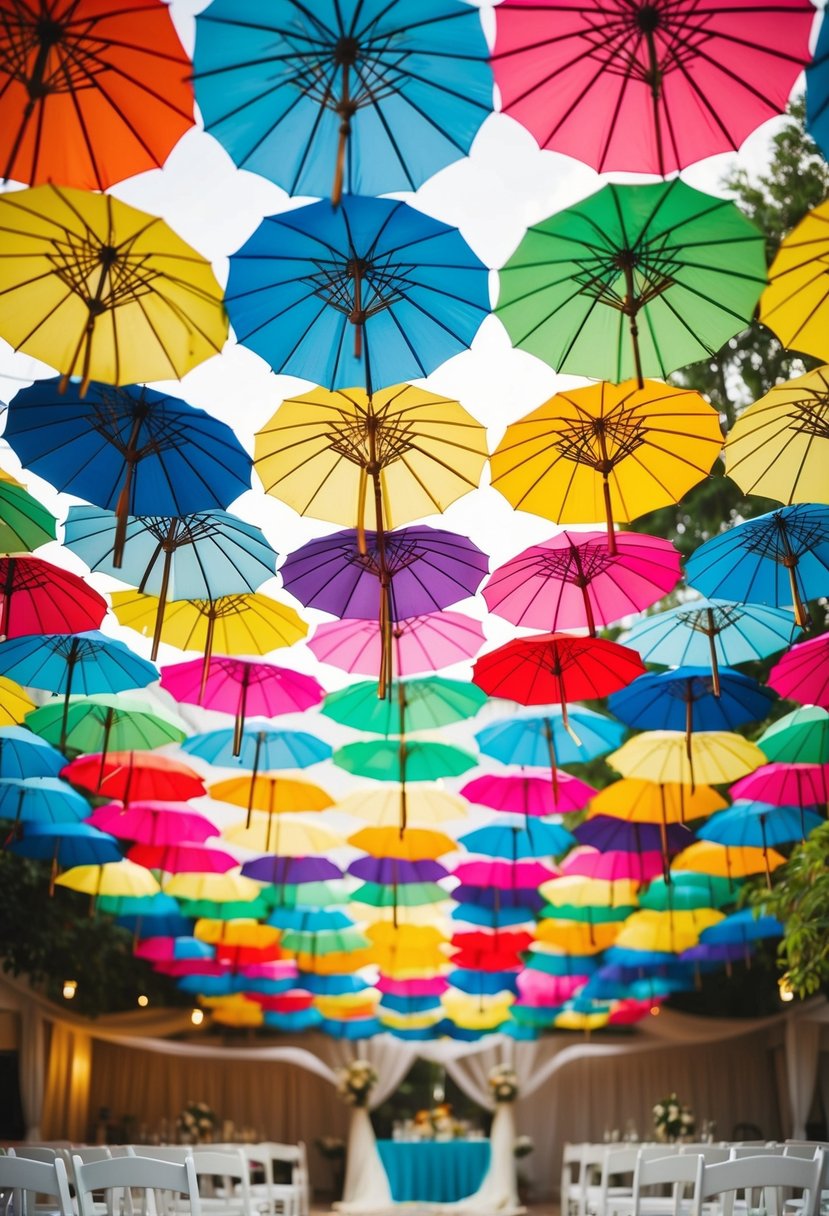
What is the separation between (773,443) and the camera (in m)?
5.29

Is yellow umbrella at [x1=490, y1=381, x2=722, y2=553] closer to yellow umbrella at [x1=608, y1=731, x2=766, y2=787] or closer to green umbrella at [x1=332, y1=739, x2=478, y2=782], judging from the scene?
yellow umbrella at [x1=608, y1=731, x2=766, y2=787]

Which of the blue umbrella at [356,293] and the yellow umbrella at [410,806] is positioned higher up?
the blue umbrella at [356,293]

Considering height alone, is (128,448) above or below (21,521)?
above

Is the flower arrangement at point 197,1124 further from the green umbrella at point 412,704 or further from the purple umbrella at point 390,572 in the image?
the purple umbrella at point 390,572

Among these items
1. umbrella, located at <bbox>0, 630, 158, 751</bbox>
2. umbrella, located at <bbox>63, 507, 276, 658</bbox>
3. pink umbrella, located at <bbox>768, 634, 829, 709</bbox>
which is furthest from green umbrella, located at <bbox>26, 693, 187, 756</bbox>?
pink umbrella, located at <bbox>768, 634, 829, 709</bbox>

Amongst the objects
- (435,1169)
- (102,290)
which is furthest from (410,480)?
(435,1169)

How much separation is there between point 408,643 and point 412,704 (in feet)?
2.91

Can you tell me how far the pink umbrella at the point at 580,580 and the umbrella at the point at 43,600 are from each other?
8.24 ft

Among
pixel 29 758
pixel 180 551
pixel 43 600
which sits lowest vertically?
pixel 29 758

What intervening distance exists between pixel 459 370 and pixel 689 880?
6.50 metres

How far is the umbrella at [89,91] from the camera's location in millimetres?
3607

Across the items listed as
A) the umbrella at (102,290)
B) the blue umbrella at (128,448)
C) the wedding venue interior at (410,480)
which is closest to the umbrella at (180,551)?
the wedding venue interior at (410,480)

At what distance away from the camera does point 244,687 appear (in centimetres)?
765

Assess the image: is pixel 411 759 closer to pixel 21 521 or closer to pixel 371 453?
pixel 371 453
